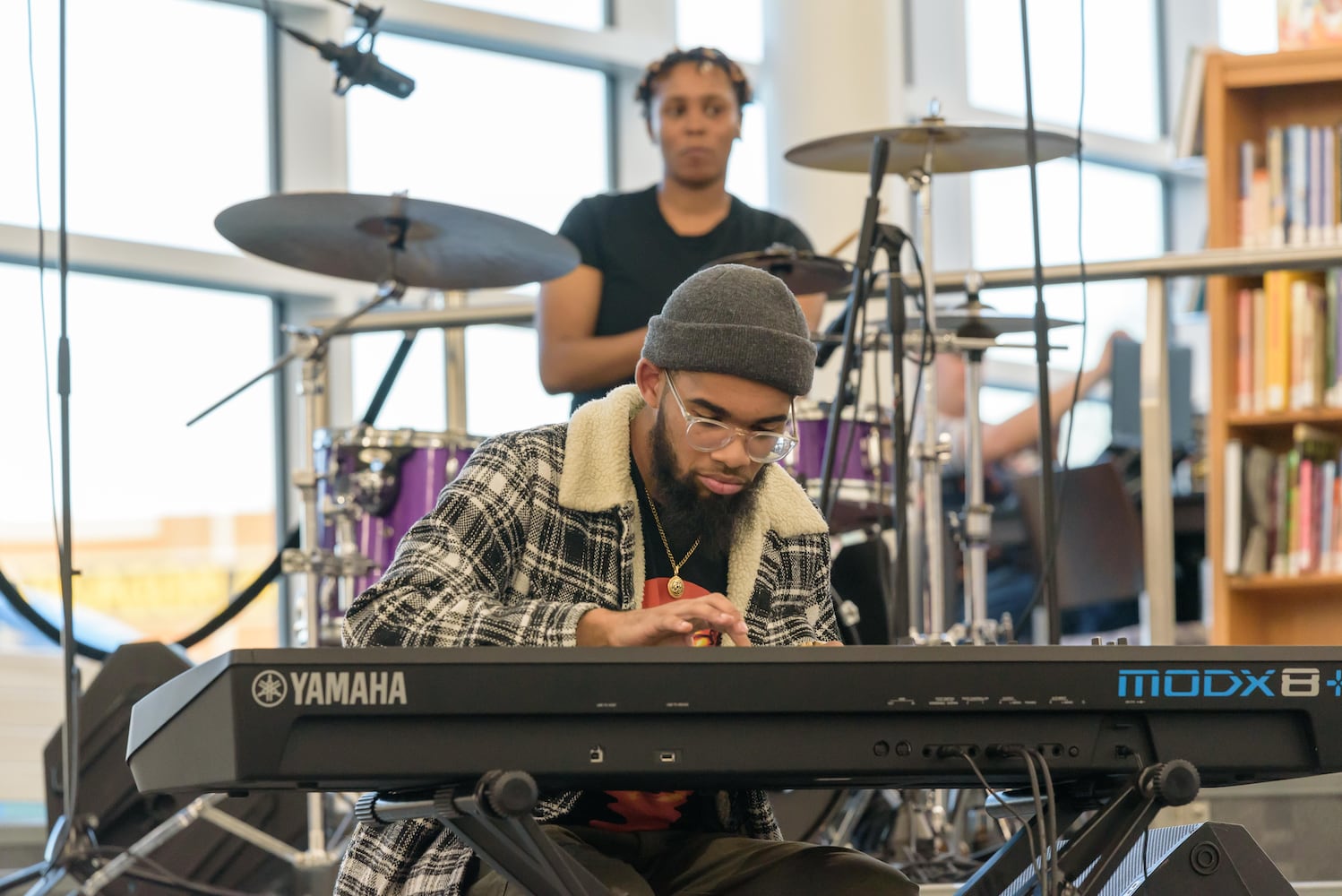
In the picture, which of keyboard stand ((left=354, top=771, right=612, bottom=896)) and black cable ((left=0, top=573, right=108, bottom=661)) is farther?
black cable ((left=0, top=573, right=108, bottom=661))

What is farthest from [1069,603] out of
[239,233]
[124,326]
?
[124,326]

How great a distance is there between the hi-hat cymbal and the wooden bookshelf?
31.7 inches

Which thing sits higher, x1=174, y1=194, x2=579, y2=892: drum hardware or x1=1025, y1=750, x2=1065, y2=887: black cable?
x1=174, y1=194, x2=579, y2=892: drum hardware

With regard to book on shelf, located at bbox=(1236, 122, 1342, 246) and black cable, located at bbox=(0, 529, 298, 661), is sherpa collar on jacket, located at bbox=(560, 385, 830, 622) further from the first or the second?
book on shelf, located at bbox=(1236, 122, 1342, 246)

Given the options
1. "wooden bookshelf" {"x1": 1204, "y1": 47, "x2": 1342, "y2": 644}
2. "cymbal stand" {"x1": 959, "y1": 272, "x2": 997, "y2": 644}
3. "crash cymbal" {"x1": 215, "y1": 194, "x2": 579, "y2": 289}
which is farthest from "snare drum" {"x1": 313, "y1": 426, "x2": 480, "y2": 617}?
"wooden bookshelf" {"x1": 1204, "y1": 47, "x2": 1342, "y2": 644}

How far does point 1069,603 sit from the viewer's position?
14.7 ft

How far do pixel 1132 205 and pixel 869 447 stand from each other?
489 cm

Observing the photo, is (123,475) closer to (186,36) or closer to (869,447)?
(186,36)

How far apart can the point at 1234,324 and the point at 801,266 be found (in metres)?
1.33

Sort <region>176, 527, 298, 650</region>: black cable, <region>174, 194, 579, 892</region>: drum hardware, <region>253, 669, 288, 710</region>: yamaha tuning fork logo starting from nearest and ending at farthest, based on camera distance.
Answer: <region>253, 669, 288, 710</region>: yamaha tuning fork logo, <region>174, 194, 579, 892</region>: drum hardware, <region>176, 527, 298, 650</region>: black cable

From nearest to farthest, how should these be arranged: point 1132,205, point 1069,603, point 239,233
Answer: point 239,233 < point 1069,603 < point 1132,205

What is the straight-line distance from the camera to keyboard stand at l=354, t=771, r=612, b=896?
1272mm

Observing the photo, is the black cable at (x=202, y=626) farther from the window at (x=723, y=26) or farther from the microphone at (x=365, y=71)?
the window at (x=723, y=26)

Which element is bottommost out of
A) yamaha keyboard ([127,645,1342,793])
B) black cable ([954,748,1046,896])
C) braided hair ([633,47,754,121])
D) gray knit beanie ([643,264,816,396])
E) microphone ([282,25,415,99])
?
black cable ([954,748,1046,896])
